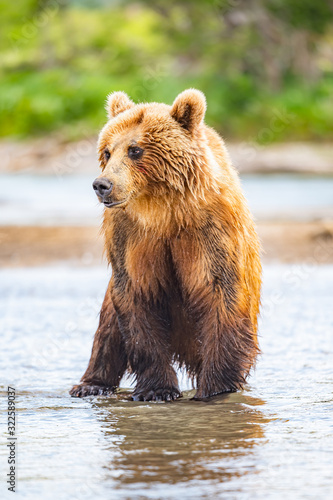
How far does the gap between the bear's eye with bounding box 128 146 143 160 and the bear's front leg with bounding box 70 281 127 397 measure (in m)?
0.87

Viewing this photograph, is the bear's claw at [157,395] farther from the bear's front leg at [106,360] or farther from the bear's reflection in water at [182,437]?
the bear's front leg at [106,360]

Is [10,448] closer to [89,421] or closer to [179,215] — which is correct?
[89,421]

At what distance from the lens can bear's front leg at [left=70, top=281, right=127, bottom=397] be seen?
541cm

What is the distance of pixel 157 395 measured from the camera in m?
5.16

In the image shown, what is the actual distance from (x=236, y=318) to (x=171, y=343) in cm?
43

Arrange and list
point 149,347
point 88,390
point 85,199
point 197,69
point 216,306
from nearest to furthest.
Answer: point 216,306 < point 149,347 < point 88,390 < point 85,199 < point 197,69

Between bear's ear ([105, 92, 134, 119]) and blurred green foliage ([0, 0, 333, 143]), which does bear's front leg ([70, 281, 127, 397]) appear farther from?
blurred green foliage ([0, 0, 333, 143])

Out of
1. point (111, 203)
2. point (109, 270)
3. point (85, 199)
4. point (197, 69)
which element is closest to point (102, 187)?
point (111, 203)

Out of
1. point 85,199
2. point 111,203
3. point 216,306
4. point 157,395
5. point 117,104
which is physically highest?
point 85,199

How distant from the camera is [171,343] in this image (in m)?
5.23

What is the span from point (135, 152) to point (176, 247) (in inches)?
20.3

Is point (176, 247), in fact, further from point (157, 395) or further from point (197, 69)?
point (197, 69)

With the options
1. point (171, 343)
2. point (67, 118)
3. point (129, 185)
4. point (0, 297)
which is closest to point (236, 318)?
point (171, 343)

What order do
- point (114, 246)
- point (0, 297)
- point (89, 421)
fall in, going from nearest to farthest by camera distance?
point (89, 421)
point (114, 246)
point (0, 297)
